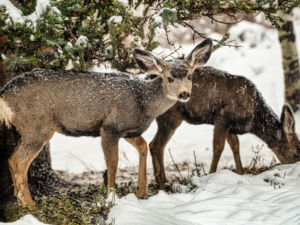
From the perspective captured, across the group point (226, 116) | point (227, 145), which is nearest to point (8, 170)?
point (226, 116)

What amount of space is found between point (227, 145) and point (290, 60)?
300cm

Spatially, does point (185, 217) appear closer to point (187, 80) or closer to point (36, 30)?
point (187, 80)

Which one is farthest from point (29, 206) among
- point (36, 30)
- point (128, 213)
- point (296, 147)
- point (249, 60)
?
point (249, 60)

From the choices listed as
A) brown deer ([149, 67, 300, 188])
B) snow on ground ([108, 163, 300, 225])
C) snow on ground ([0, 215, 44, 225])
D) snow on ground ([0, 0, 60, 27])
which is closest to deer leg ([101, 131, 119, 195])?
snow on ground ([108, 163, 300, 225])

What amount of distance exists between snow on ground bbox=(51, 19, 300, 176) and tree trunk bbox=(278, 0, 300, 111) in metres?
0.71

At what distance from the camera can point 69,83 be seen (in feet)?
17.0

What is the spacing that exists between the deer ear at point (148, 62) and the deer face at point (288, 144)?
2.82 metres

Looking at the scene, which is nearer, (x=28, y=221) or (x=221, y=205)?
(x=28, y=221)

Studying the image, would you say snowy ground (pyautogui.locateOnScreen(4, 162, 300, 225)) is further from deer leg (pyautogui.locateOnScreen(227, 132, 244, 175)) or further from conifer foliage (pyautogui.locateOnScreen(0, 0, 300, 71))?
conifer foliage (pyautogui.locateOnScreen(0, 0, 300, 71))

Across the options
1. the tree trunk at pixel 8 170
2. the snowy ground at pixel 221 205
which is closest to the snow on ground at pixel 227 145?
the snowy ground at pixel 221 205

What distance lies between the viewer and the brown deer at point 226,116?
6586mm

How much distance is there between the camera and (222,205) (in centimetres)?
445

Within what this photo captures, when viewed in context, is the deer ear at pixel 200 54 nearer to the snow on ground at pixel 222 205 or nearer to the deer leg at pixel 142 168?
the deer leg at pixel 142 168

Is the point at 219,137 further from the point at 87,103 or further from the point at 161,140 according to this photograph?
the point at 87,103
